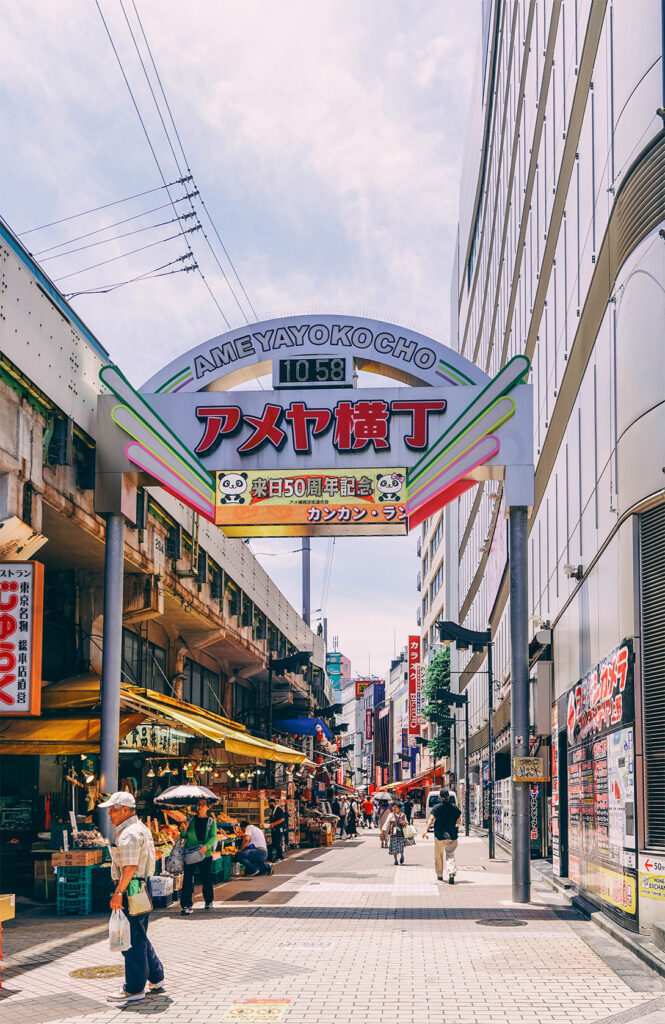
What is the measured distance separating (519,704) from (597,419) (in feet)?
16.0

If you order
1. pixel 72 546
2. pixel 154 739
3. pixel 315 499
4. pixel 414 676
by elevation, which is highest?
pixel 414 676

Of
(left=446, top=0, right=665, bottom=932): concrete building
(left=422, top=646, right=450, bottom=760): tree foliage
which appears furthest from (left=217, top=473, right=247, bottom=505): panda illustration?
(left=422, top=646, right=450, bottom=760): tree foliage

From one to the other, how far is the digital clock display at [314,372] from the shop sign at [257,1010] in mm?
11825

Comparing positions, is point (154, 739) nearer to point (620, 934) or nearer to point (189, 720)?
point (189, 720)

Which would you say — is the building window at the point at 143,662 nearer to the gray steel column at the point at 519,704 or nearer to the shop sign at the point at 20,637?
the gray steel column at the point at 519,704

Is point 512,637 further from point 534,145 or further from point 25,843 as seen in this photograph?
point 534,145

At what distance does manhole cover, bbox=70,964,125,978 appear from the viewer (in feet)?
36.7

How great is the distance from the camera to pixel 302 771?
4419 centimetres

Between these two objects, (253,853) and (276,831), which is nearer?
(253,853)

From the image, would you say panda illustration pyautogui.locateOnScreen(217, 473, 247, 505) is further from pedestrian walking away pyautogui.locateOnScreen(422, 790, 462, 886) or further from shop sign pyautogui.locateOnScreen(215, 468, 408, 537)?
pedestrian walking away pyautogui.locateOnScreen(422, 790, 462, 886)

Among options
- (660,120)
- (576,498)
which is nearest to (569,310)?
(576,498)

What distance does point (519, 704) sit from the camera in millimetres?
18469

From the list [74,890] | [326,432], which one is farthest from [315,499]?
[74,890]

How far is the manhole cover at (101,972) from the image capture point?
36.7 feet
